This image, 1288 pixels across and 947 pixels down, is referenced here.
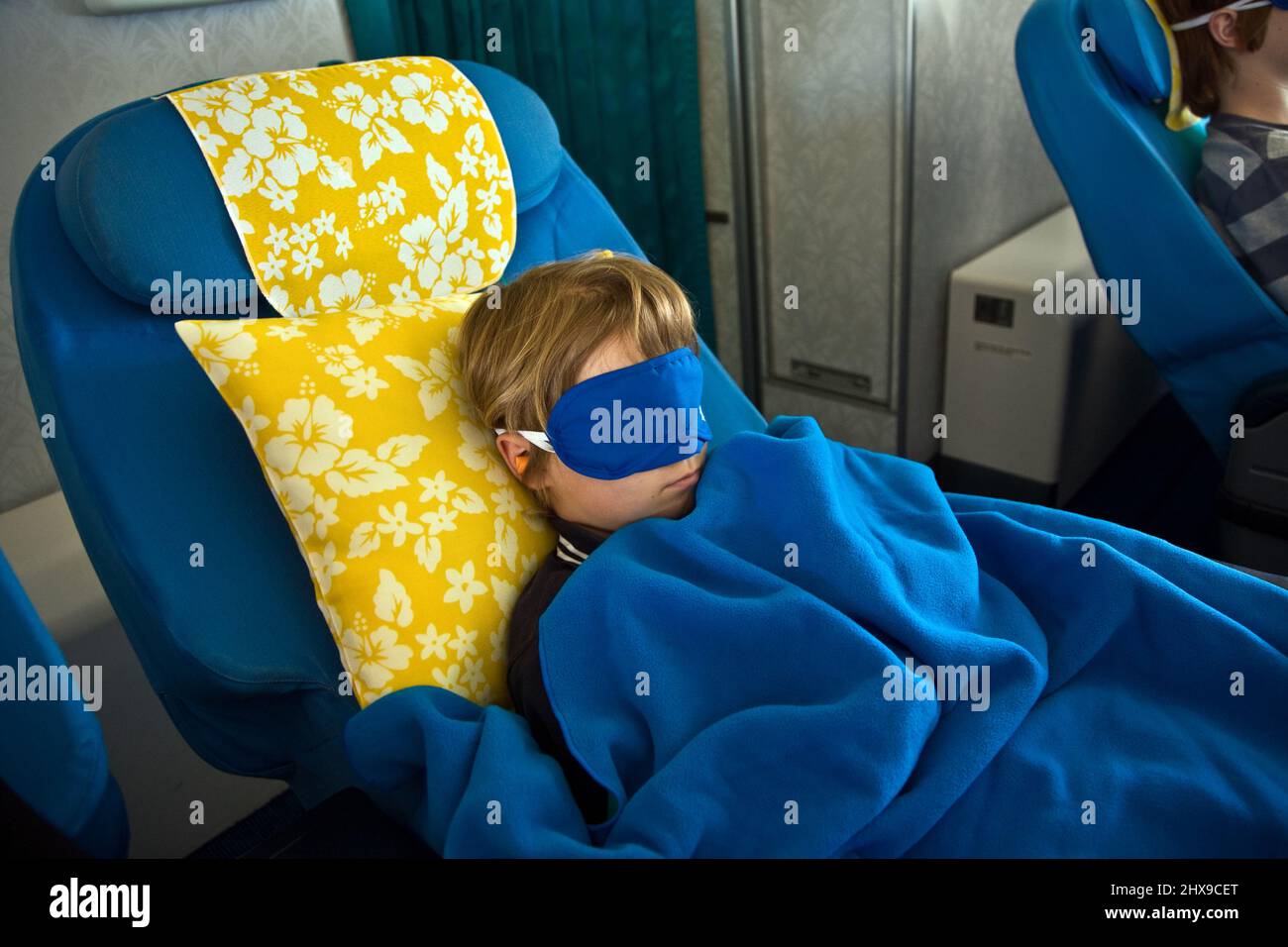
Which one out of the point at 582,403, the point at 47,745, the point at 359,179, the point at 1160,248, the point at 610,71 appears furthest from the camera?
the point at 610,71

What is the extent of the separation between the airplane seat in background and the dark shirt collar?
3.19 ft

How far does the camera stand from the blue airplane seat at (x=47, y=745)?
738mm

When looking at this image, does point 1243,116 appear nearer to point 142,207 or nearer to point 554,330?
point 554,330

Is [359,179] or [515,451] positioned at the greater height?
[359,179]

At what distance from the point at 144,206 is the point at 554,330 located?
1.55 ft

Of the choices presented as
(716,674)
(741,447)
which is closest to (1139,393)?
(741,447)

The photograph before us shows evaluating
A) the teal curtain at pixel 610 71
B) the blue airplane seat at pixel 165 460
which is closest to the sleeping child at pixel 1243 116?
the teal curtain at pixel 610 71

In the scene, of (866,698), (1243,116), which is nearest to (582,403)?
(866,698)

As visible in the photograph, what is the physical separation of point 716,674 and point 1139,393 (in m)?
1.77

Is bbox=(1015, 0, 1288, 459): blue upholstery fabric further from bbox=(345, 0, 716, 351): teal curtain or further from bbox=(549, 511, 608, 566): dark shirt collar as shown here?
bbox=(549, 511, 608, 566): dark shirt collar

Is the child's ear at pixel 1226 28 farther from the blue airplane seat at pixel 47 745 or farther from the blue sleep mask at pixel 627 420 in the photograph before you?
the blue airplane seat at pixel 47 745

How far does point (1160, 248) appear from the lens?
1.43m

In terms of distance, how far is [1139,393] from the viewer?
7.31ft
